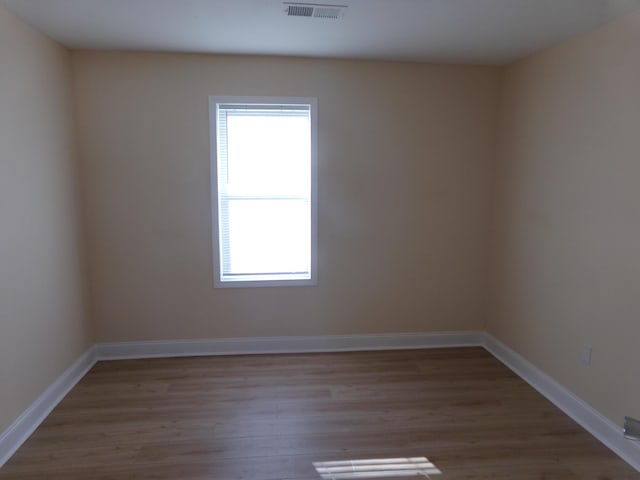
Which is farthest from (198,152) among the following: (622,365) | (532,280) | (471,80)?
(622,365)

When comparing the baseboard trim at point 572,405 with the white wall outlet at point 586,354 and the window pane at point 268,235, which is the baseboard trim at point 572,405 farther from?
the window pane at point 268,235

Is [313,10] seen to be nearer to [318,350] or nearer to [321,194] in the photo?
[321,194]

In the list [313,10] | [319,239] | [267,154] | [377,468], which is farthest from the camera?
[319,239]

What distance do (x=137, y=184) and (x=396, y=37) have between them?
2238 millimetres

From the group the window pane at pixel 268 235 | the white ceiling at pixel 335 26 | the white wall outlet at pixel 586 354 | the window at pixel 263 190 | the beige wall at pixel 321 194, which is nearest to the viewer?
the white ceiling at pixel 335 26

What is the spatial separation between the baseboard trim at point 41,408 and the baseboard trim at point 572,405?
11.0 feet

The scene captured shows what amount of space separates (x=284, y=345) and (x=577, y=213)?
243 cm

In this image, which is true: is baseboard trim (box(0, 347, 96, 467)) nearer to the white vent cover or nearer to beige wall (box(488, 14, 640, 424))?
the white vent cover

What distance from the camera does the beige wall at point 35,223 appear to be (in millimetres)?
2232

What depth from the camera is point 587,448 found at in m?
2.29

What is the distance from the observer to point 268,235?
11.1ft

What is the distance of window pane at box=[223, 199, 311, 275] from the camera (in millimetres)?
3355

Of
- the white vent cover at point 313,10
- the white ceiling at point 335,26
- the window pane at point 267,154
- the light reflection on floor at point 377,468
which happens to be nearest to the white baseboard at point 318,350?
the light reflection on floor at point 377,468

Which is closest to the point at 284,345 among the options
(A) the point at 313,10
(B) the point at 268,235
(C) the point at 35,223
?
(B) the point at 268,235
